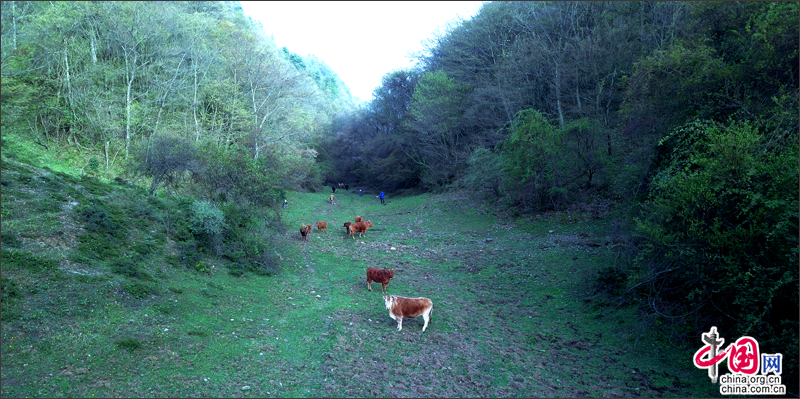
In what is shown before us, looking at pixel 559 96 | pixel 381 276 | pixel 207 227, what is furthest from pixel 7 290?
pixel 559 96

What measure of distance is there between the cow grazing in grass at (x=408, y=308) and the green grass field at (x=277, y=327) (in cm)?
39

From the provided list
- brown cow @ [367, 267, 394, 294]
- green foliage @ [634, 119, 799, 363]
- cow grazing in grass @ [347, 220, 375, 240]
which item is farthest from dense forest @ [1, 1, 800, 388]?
brown cow @ [367, 267, 394, 294]

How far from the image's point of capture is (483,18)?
46219 mm

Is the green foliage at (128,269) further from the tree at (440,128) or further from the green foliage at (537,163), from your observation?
the tree at (440,128)

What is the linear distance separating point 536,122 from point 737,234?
19.2m

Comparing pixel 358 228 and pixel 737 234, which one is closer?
pixel 737 234

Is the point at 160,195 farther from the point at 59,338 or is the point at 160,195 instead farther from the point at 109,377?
the point at 109,377

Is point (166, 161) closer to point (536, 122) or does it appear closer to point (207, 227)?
point (207, 227)

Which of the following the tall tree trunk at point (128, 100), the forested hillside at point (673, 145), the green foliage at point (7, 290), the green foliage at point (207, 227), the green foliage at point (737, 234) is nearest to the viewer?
the green foliage at point (737, 234)

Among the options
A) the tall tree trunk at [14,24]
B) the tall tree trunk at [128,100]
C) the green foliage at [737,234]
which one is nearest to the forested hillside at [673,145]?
the green foliage at [737,234]

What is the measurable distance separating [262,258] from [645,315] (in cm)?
1346

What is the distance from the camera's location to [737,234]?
29.2 feet

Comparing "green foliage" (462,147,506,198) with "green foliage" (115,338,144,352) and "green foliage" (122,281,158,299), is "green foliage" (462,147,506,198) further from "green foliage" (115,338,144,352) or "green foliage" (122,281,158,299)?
"green foliage" (115,338,144,352)

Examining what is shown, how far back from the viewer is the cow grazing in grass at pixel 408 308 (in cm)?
1163
